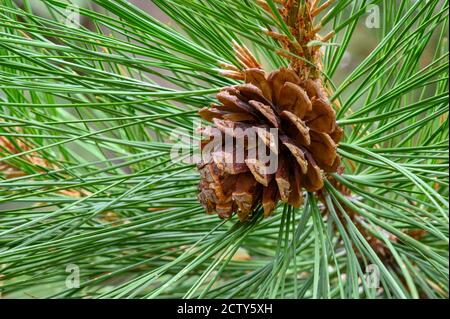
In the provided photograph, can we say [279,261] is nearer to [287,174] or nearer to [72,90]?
[287,174]

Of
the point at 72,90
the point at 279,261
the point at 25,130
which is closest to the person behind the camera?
the point at 72,90

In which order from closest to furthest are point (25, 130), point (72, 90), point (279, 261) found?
1. point (72, 90)
2. point (279, 261)
3. point (25, 130)

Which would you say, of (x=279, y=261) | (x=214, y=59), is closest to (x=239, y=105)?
(x=214, y=59)
